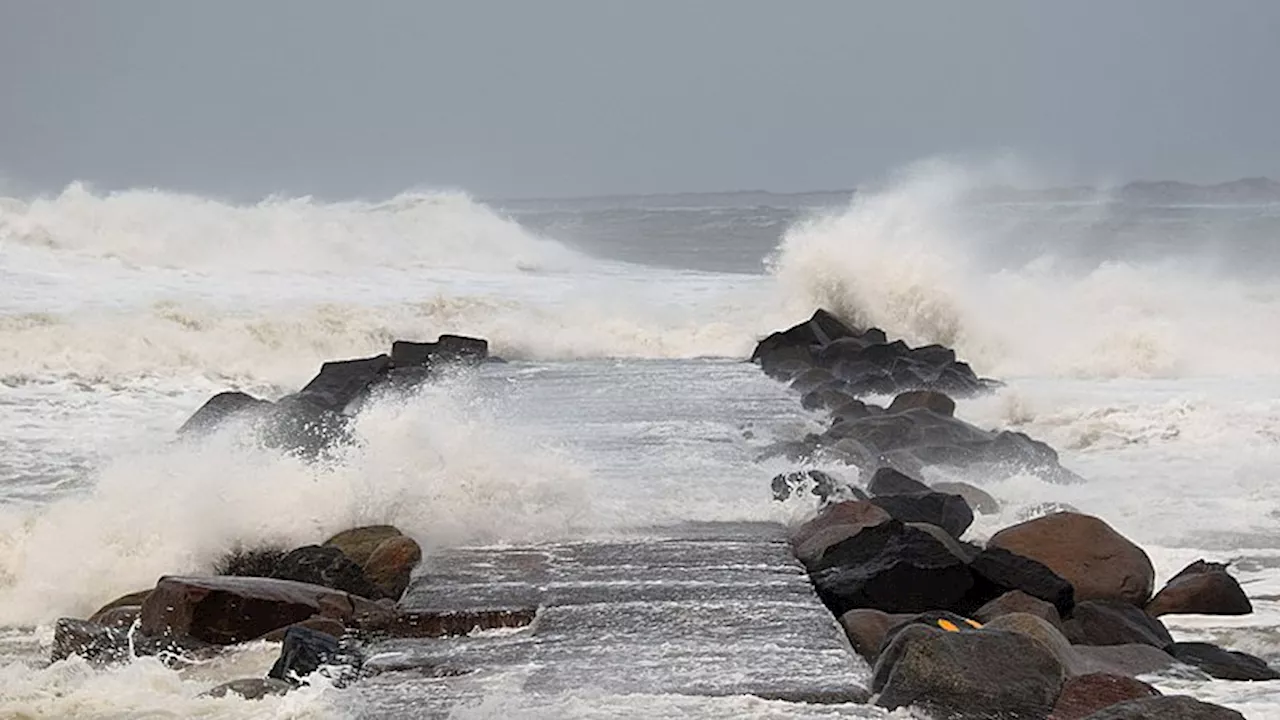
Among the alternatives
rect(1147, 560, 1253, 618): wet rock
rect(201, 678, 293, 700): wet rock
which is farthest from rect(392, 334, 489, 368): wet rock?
rect(201, 678, 293, 700): wet rock

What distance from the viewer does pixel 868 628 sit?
6.04 meters

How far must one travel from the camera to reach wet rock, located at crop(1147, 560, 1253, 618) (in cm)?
681

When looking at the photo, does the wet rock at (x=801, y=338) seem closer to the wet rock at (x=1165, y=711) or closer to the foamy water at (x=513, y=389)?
the foamy water at (x=513, y=389)

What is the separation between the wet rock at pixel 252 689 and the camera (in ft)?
17.2

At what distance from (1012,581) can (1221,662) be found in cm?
104

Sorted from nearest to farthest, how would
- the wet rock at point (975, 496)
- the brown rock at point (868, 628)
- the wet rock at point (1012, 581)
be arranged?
the brown rock at point (868, 628), the wet rock at point (1012, 581), the wet rock at point (975, 496)

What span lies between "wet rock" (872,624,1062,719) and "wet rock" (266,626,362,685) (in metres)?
1.93

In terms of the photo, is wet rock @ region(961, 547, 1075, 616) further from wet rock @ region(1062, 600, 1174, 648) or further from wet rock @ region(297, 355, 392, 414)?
wet rock @ region(297, 355, 392, 414)

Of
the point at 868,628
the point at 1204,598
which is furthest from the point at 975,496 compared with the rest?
the point at 868,628

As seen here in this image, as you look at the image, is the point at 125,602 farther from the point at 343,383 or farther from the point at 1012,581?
the point at 343,383

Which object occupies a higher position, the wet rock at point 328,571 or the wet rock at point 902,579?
the wet rock at point 328,571

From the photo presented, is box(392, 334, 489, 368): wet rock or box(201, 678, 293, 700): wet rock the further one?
box(392, 334, 489, 368): wet rock

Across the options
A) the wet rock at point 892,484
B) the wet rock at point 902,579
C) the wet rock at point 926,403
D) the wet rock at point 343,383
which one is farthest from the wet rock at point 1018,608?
the wet rock at point 343,383

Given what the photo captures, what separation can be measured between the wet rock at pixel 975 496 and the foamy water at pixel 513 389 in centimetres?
27
